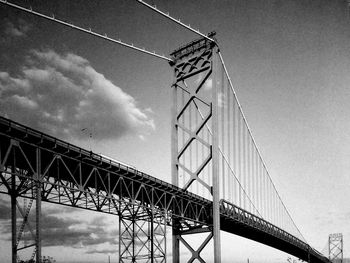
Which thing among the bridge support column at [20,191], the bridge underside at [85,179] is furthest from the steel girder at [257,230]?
the bridge support column at [20,191]

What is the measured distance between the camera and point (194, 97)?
128 feet

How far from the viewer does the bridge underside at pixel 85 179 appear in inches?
803

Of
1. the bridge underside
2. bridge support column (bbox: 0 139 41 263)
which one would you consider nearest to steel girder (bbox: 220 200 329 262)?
the bridge underside

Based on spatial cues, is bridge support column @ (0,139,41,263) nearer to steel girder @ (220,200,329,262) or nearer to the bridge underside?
the bridge underside

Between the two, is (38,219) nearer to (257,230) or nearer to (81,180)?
(81,180)

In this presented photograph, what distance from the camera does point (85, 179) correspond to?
2662cm

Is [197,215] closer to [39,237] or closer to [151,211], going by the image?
[151,211]

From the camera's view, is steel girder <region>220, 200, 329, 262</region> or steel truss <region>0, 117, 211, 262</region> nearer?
steel truss <region>0, 117, 211, 262</region>

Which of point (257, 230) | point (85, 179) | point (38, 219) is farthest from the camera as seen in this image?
point (257, 230)

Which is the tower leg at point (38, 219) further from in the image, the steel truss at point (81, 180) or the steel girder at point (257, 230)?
the steel girder at point (257, 230)

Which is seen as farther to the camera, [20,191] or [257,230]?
[257,230]

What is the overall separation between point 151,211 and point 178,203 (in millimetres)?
4915

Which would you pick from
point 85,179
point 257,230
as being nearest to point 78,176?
point 85,179

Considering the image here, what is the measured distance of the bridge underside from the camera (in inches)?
803
